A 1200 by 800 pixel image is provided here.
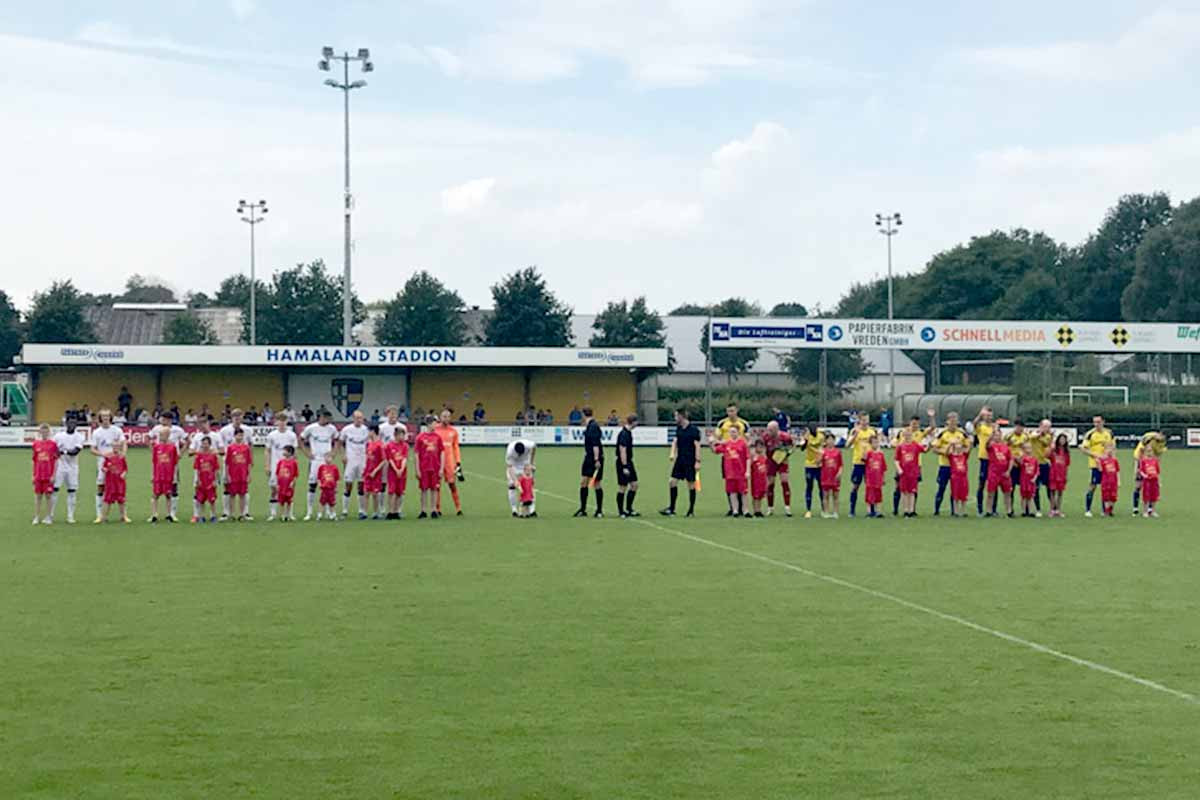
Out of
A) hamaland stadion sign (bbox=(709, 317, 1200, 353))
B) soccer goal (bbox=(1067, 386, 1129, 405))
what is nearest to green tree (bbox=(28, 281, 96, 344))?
hamaland stadion sign (bbox=(709, 317, 1200, 353))

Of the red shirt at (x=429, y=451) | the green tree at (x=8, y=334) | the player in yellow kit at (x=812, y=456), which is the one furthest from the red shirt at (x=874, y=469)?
the green tree at (x=8, y=334)

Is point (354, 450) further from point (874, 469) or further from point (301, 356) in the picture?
→ point (301, 356)

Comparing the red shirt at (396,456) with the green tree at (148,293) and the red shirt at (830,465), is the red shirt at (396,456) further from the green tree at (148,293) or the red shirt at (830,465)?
the green tree at (148,293)

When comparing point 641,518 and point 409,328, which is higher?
point 409,328

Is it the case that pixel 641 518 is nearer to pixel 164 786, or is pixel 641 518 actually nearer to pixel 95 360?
pixel 164 786

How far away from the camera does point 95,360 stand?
220ft

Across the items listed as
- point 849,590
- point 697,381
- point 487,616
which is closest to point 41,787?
point 487,616

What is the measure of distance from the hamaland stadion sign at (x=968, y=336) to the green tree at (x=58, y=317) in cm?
4100

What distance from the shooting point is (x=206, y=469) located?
2505cm

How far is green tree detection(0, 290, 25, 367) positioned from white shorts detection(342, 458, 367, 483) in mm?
76444

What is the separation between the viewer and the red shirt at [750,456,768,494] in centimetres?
2605

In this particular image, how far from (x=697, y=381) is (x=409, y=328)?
1882 cm

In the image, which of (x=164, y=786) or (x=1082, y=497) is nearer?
(x=164, y=786)

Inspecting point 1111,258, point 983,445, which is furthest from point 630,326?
point 983,445
